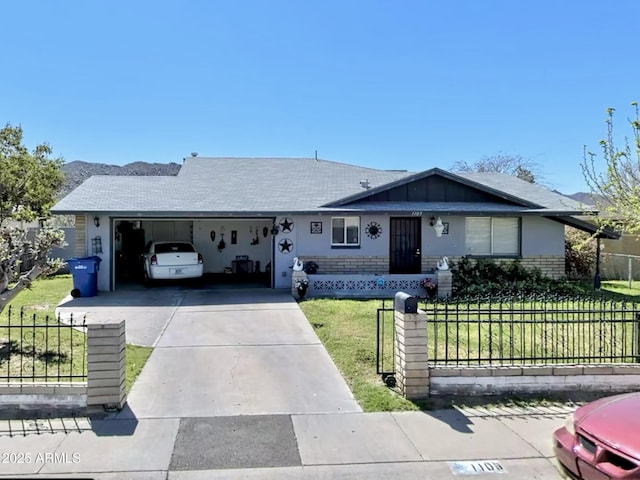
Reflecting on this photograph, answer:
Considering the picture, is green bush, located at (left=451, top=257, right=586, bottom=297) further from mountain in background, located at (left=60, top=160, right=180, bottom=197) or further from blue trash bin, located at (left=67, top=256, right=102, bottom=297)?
mountain in background, located at (left=60, top=160, right=180, bottom=197)

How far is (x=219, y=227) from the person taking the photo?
19141mm

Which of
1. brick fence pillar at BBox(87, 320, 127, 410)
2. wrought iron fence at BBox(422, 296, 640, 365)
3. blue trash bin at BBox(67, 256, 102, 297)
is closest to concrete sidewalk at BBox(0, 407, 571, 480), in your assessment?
brick fence pillar at BBox(87, 320, 127, 410)

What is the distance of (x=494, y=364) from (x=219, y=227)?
14.6 meters

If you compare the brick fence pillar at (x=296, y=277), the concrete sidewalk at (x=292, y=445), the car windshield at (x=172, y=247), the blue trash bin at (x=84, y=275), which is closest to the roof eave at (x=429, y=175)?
the brick fence pillar at (x=296, y=277)

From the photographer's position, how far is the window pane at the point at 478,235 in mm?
15195

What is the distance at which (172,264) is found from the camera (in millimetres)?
14258

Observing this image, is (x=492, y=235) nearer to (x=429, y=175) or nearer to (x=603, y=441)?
(x=429, y=175)

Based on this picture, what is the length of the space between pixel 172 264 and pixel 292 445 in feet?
35.0

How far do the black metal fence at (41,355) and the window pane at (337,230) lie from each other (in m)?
8.03

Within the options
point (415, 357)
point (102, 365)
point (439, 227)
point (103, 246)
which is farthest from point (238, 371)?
point (439, 227)

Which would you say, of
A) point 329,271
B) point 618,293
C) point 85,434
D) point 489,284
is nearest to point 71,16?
point 329,271

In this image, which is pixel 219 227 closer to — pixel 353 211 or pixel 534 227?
pixel 353 211

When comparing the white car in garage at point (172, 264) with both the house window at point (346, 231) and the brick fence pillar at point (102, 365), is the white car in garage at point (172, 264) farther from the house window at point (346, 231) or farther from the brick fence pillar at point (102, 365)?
the brick fence pillar at point (102, 365)

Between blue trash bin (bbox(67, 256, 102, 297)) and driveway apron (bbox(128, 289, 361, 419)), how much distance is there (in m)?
4.05
